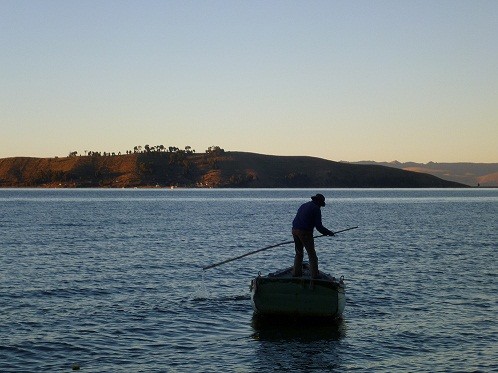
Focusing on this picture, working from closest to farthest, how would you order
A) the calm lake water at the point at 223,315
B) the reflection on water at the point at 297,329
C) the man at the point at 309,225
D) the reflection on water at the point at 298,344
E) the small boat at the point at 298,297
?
the reflection on water at the point at 298,344 < the calm lake water at the point at 223,315 < the reflection on water at the point at 297,329 < the small boat at the point at 298,297 < the man at the point at 309,225

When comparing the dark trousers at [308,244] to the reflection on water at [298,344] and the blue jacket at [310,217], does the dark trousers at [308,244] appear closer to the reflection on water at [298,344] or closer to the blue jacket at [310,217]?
the blue jacket at [310,217]

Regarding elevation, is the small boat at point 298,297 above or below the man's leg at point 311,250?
below

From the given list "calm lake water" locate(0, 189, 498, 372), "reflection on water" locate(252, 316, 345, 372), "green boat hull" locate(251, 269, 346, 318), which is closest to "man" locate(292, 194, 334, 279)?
"green boat hull" locate(251, 269, 346, 318)

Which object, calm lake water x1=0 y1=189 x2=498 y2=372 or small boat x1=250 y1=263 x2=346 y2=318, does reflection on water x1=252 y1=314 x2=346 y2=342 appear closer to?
calm lake water x1=0 y1=189 x2=498 y2=372

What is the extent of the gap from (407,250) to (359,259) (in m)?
8.14

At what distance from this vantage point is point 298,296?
2164 centimetres

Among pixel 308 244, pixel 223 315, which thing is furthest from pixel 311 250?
pixel 223 315

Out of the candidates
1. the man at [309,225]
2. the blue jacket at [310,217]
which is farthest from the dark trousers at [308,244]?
the blue jacket at [310,217]

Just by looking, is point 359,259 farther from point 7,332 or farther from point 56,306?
point 7,332

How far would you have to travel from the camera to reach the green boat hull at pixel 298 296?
21.6 metres

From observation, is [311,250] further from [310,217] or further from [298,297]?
[298,297]

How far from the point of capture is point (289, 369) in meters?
17.8

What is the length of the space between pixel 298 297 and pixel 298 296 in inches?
1.5

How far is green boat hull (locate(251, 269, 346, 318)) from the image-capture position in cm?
2161
